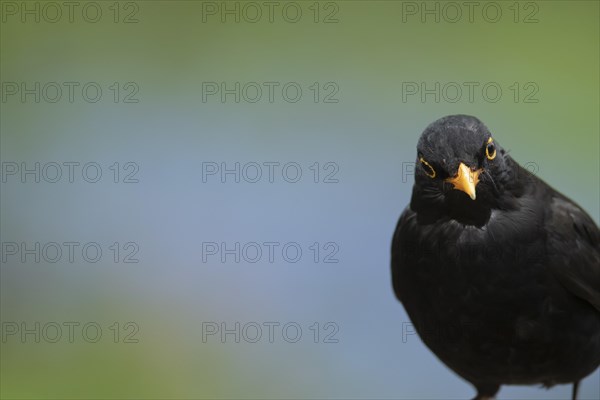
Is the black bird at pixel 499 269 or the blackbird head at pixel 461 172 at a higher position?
the blackbird head at pixel 461 172

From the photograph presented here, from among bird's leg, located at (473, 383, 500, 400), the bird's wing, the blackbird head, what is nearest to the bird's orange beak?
the blackbird head

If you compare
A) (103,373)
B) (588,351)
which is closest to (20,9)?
(103,373)

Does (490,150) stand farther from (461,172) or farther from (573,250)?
(573,250)

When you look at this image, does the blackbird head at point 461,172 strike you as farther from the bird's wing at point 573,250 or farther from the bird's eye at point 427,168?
the bird's wing at point 573,250

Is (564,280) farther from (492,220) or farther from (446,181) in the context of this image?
(446,181)

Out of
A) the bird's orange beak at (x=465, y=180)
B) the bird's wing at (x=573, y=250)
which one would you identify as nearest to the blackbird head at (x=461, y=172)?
the bird's orange beak at (x=465, y=180)

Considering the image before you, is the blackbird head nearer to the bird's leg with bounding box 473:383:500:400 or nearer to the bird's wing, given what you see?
the bird's wing

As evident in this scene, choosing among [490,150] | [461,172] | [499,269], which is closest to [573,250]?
[499,269]

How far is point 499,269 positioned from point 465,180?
18.6 inches

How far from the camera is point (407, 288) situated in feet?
11.3

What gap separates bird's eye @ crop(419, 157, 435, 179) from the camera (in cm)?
303

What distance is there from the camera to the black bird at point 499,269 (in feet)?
10.4

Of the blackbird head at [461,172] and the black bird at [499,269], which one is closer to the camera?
the blackbird head at [461,172]

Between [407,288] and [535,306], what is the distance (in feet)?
1.61
